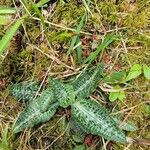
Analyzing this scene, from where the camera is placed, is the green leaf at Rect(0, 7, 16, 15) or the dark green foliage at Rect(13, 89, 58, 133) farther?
the green leaf at Rect(0, 7, 16, 15)

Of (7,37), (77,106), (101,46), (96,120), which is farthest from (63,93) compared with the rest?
(7,37)

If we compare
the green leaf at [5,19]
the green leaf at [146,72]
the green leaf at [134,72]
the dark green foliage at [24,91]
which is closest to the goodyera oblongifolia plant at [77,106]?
the dark green foliage at [24,91]

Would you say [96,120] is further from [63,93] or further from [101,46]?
[101,46]

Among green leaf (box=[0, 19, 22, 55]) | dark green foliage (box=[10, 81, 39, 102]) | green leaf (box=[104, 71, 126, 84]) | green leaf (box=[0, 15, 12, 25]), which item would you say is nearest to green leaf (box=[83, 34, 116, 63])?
green leaf (box=[104, 71, 126, 84])

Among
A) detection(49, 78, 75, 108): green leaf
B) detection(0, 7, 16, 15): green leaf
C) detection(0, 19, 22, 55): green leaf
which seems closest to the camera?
detection(0, 19, 22, 55): green leaf

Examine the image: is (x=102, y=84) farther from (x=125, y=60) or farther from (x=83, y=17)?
(x=83, y=17)

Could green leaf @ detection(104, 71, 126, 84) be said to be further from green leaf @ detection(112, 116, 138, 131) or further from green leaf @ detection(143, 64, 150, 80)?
green leaf @ detection(112, 116, 138, 131)
